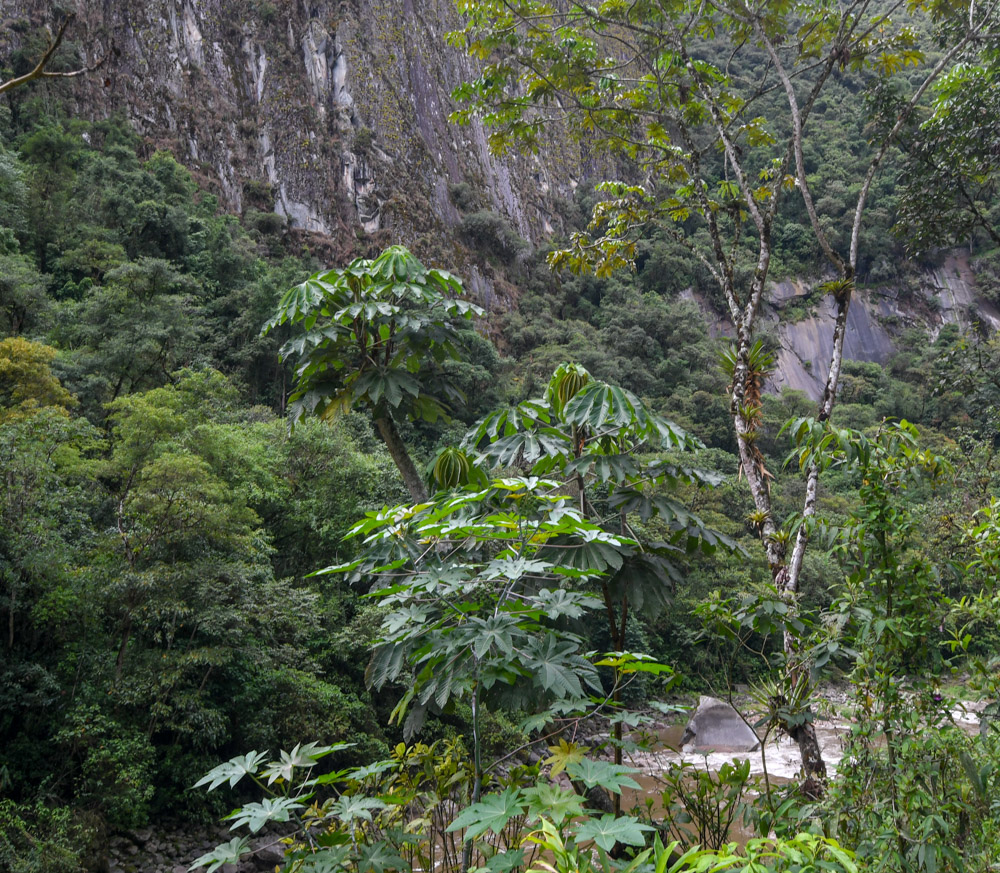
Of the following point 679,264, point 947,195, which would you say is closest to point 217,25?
point 679,264

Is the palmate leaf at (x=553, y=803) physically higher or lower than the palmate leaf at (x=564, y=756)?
higher

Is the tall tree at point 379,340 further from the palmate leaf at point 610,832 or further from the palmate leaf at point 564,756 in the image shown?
the palmate leaf at point 610,832

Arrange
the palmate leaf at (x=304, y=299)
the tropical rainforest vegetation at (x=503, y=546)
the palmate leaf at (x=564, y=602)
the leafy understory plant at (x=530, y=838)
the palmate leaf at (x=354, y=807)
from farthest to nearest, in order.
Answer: the palmate leaf at (x=304, y=299), the tropical rainforest vegetation at (x=503, y=546), the palmate leaf at (x=564, y=602), the palmate leaf at (x=354, y=807), the leafy understory plant at (x=530, y=838)

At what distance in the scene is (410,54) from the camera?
31.0m

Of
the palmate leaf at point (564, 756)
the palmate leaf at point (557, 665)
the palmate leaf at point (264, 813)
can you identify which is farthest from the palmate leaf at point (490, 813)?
the palmate leaf at point (264, 813)

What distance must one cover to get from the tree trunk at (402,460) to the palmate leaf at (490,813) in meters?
1.82

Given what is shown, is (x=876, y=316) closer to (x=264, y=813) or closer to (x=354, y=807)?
(x=354, y=807)

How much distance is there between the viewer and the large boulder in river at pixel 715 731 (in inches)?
456

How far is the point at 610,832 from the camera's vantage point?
3.63 feet

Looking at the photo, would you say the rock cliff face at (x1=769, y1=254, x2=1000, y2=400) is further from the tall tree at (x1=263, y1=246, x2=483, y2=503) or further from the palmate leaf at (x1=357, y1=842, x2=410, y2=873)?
the palmate leaf at (x1=357, y1=842, x2=410, y2=873)

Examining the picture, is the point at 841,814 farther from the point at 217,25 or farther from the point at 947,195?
the point at 217,25

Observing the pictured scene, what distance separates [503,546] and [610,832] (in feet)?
2.97

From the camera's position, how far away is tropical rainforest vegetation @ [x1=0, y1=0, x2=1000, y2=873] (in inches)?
63.6

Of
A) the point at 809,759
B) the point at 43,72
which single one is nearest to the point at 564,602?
the point at 809,759
